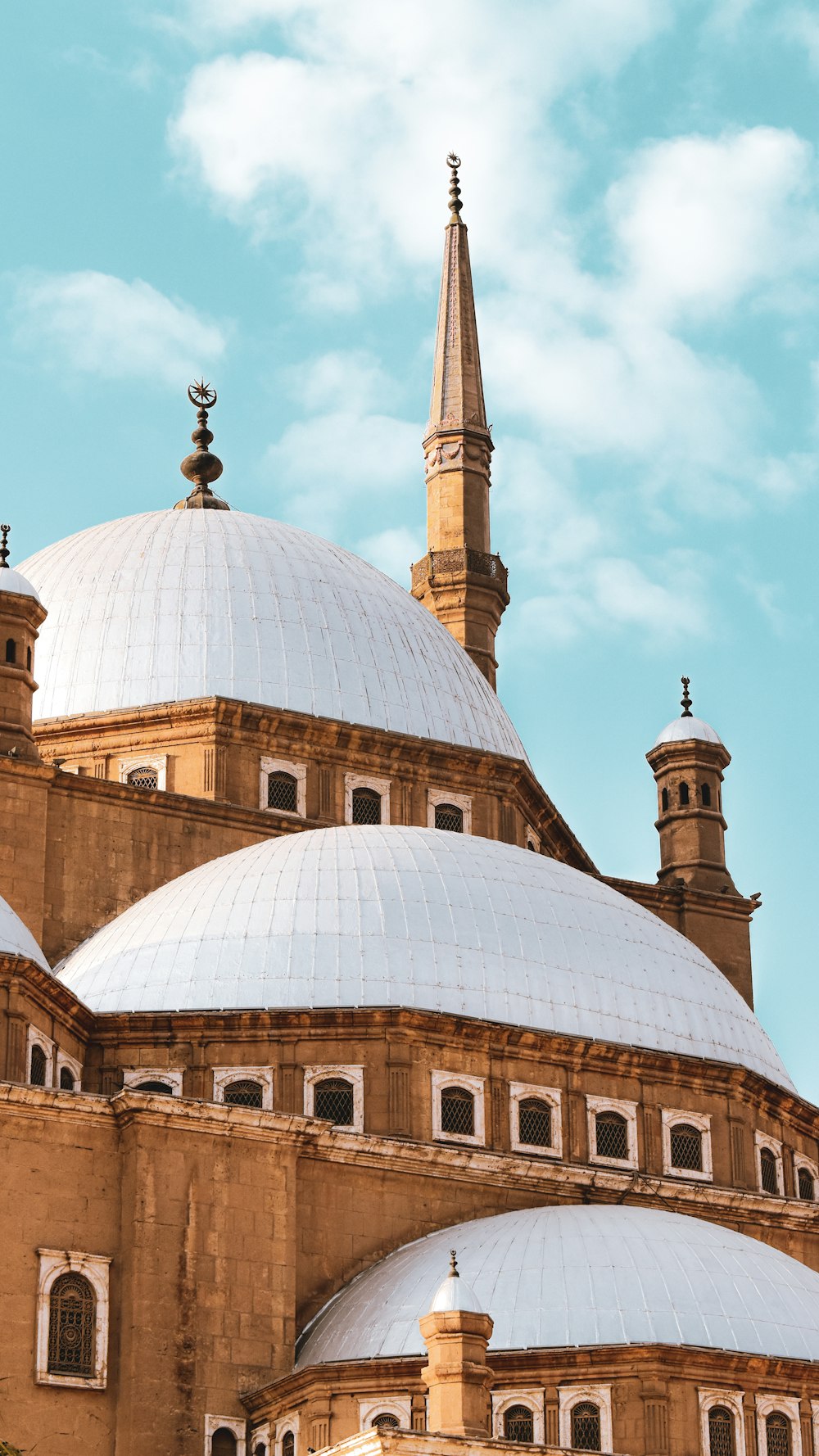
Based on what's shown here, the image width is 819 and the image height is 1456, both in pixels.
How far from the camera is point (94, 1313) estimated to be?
111 feet

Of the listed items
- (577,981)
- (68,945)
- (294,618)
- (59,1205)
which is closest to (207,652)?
(294,618)

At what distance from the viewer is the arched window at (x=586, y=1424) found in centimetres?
3259

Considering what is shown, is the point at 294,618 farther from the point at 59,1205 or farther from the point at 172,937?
the point at 59,1205

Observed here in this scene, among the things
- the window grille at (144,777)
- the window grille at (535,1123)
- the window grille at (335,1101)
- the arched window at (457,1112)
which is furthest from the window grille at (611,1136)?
the window grille at (144,777)

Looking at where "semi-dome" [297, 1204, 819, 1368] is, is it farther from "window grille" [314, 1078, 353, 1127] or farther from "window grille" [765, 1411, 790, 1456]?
"window grille" [314, 1078, 353, 1127]

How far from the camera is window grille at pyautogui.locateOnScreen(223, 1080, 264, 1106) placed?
37.9 m

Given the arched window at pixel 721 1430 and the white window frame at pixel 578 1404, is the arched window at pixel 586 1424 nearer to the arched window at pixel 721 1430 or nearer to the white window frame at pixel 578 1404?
the white window frame at pixel 578 1404

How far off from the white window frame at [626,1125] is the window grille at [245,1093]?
4479mm

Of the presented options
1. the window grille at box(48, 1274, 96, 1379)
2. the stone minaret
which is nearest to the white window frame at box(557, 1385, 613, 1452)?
the window grille at box(48, 1274, 96, 1379)

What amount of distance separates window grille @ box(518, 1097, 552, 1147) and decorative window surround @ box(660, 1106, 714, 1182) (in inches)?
69.6

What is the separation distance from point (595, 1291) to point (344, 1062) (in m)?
5.93

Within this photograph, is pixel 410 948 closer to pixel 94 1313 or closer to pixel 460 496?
pixel 94 1313

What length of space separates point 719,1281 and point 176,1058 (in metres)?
8.17

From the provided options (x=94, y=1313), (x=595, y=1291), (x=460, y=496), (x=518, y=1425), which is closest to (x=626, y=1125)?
(x=595, y=1291)
